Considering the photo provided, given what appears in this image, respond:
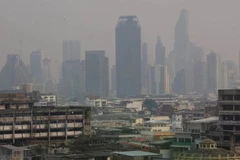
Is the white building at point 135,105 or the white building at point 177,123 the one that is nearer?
the white building at point 177,123

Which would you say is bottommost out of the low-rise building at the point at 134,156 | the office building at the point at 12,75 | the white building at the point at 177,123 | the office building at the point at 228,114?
the low-rise building at the point at 134,156

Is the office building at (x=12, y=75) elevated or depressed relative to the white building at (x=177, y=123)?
elevated

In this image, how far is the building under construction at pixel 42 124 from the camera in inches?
2077

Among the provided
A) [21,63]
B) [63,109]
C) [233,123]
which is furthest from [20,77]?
[233,123]

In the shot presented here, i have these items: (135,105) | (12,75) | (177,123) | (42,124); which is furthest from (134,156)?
(12,75)

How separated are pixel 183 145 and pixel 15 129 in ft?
48.8

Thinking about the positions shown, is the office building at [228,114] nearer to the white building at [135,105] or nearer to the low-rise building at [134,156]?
the low-rise building at [134,156]

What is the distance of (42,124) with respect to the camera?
54.1 metres

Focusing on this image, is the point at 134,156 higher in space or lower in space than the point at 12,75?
lower

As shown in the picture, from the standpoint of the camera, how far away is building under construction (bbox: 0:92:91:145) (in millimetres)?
52750

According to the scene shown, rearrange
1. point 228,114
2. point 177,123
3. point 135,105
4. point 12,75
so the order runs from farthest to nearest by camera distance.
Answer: point 12,75, point 135,105, point 177,123, point 228,114

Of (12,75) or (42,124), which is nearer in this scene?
(42,124)

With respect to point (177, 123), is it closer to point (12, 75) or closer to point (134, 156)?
point (134, 156)

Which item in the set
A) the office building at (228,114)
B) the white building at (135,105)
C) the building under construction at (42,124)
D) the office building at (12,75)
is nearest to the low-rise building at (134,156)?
the office building at (228,114)
